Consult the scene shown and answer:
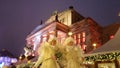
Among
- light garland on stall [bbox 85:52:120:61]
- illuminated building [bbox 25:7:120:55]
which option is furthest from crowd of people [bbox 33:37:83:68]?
illuminated building [bbox 25:7:120:55]

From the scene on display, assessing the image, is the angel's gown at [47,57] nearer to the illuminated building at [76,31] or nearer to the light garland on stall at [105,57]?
the light garland on stall at [105,57]

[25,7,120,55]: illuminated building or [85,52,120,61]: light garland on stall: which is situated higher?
[25,7,120,55]: illuminated building

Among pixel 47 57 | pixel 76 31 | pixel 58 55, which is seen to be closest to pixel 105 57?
pixel 58 55

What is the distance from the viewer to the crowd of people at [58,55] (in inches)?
270

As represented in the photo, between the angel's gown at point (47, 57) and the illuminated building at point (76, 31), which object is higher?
the illuminated building at point (76, 31)

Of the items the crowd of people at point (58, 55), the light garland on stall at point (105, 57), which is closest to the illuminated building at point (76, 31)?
the light garland on stall at point (105, 57)

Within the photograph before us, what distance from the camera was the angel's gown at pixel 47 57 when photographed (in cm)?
676

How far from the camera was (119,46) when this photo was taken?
334 inches

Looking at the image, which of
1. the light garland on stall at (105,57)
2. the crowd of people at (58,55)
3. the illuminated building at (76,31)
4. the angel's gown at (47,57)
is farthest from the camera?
the illuminated building at (76,31)

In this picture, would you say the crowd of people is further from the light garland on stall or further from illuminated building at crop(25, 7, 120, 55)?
illuminated building at crop(25, 7, 120, 55)

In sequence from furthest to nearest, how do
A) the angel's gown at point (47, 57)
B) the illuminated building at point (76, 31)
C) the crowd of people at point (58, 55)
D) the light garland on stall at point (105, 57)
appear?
the illuminated building at point (76, 31) < the light garland on stall at point (105, 57) < the crowd of people at point (58, 55) < the angel's gown at point (47, 57)

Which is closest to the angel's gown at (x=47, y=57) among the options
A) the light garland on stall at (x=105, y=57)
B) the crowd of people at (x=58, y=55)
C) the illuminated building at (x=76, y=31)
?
the crowd of people at (x=58, y=55)

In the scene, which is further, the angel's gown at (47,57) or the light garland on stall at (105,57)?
the light garland on stall at (105,57)

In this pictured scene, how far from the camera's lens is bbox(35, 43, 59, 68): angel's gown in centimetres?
676
